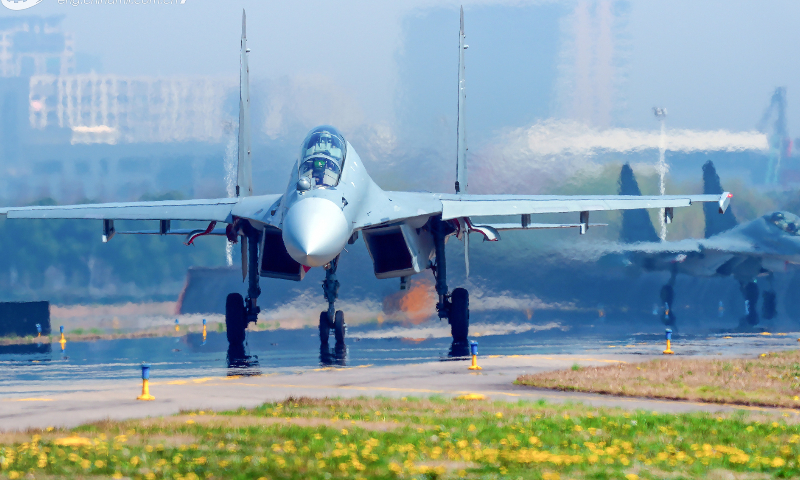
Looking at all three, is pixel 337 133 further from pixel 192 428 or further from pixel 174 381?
pixel 192 428

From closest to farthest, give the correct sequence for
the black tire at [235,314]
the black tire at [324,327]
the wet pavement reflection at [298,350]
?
the wet pavement reflection at [298,350], the black tire at [324,327], the black tire at [235,314]

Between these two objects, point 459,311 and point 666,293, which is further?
point 666,293

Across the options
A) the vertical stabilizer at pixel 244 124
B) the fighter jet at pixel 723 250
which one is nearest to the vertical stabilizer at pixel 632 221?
the fighter jet at pixel 723 250

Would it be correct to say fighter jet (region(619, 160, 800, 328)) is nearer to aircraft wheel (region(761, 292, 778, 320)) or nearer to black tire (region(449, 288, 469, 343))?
aircraft wheel (region(761, 292, 778, 320))

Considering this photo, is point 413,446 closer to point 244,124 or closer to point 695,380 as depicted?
point 695,380

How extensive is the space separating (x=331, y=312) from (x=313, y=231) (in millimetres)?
5037

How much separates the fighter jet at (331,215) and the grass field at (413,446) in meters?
7.97

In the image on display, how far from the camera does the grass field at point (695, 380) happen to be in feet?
46.9

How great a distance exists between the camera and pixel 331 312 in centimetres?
2342

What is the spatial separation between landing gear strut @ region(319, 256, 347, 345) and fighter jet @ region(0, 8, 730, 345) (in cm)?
3

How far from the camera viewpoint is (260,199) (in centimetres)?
2422

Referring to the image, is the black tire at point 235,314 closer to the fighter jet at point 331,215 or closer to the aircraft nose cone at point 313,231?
the fighter jet at point 331,215

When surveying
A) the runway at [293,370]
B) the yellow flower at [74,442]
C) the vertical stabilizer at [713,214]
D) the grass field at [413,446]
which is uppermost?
the vertical stabilizer at [713,214]

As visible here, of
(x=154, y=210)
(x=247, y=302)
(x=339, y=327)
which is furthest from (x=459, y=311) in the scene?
(x=154, y=210)
